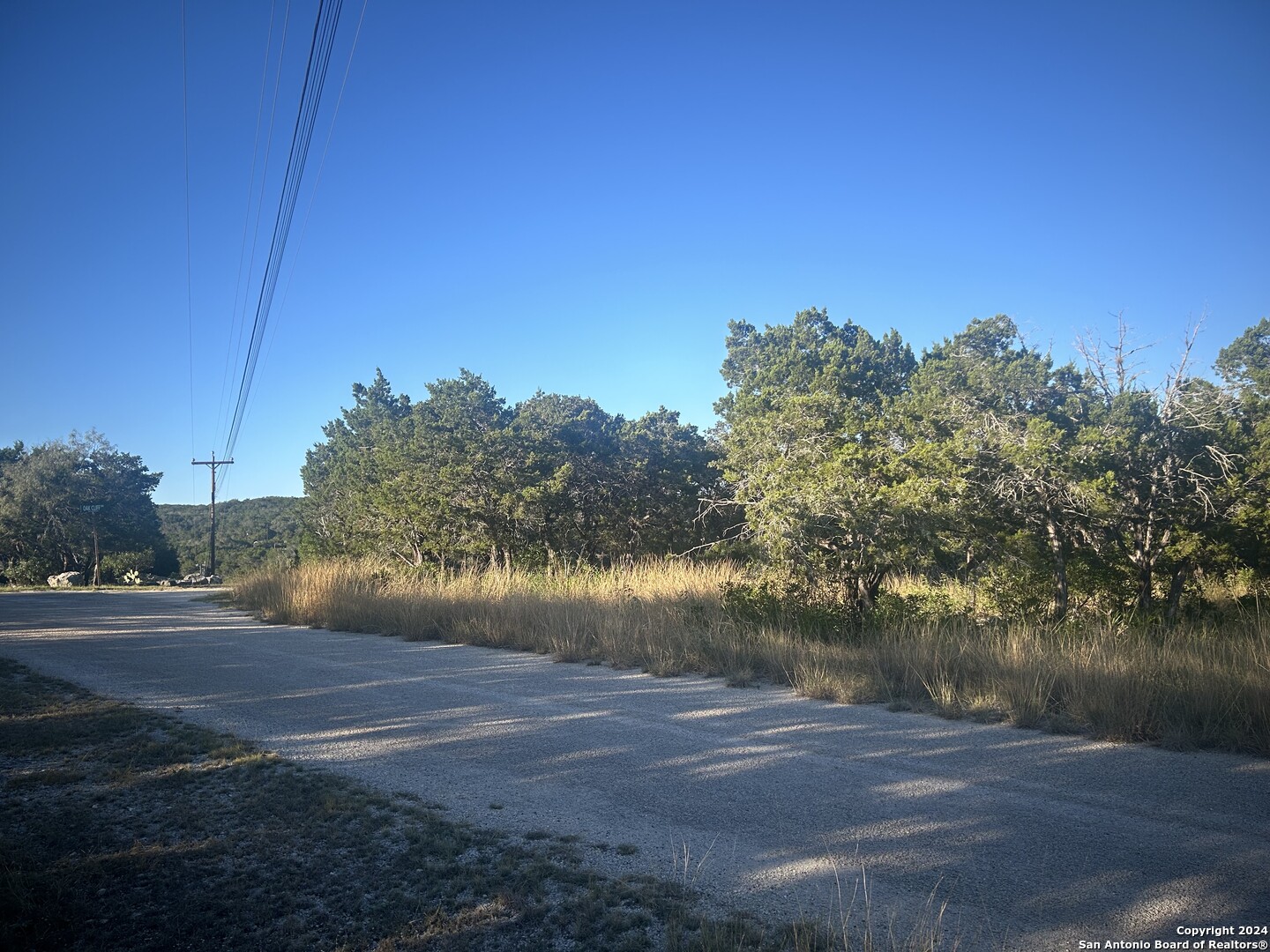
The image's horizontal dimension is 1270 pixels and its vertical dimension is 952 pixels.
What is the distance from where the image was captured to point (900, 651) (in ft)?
25.8

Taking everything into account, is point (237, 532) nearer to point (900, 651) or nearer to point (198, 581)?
point (198, 581)

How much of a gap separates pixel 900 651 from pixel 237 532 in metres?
78.8

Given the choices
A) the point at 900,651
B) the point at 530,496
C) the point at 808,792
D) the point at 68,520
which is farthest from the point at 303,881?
the point at 68,520

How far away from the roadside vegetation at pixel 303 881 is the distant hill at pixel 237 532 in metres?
41.4

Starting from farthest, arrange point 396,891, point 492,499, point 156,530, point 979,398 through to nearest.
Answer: point 156,530 → point 492,499 → point 979,398 → point 396,891

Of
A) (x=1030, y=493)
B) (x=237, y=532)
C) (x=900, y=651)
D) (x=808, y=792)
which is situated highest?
(x=237, y=532)

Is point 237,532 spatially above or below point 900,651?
above

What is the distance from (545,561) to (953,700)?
15.9 m

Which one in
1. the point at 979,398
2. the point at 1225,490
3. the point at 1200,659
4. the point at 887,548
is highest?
the point at 979,398

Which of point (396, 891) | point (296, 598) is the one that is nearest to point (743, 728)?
point (396, 891)

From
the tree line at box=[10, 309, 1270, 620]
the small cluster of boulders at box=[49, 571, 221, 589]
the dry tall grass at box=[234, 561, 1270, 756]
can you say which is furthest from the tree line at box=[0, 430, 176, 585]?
the tree line at box=[10, 309, 1270, 620]

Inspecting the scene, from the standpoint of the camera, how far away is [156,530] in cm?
5394

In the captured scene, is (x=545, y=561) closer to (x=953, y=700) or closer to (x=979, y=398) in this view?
(x=979, y=398)

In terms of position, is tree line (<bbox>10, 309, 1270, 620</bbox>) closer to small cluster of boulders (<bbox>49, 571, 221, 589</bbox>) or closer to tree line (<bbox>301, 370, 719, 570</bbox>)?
tree line (<bbox>301, 370, 719, 570</bbox>)
